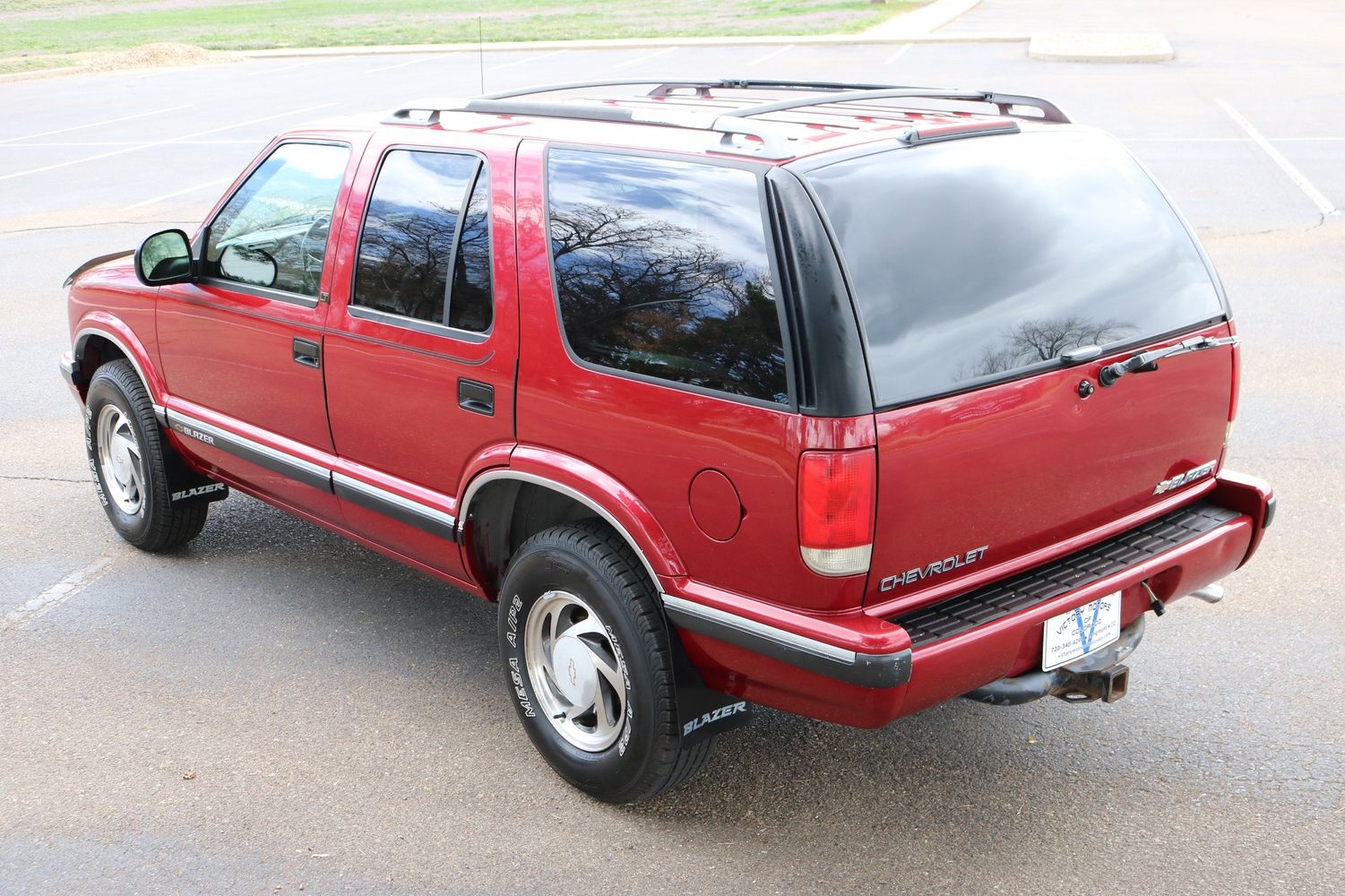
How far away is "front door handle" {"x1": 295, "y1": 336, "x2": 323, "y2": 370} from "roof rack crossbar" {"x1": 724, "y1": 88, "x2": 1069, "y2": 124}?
1.64m

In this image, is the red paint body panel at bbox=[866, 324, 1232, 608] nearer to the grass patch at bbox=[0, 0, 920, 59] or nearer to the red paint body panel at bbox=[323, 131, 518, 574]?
the red paint body panel at bbox=[323, 131, 518, 574]

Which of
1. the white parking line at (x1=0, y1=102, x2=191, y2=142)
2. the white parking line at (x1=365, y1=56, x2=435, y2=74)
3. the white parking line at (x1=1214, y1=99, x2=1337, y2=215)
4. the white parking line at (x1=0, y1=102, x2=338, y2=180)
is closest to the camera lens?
the white parking line at (x1=1214, y1=99, x2=1337, y2=215)

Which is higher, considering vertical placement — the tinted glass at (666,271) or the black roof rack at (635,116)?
the black roof rack at (635,116)

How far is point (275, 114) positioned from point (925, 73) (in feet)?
37.9

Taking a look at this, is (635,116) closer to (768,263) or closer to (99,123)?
(768,263)

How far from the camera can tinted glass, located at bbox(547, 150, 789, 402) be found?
313 centimetres

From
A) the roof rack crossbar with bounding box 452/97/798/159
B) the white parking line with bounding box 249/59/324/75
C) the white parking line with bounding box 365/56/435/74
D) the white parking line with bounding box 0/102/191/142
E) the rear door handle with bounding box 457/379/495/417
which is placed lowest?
the white parking line with bounding box 0/102/191/142

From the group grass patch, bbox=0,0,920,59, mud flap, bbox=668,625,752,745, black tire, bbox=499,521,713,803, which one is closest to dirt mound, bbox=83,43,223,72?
grass patch, bbox=0,0,920,59

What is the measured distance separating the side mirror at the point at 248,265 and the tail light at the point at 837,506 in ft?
7.95

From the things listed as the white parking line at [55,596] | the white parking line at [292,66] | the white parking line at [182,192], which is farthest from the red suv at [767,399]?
the white parking line at [292,66]

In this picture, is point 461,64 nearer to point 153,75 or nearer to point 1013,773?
point 153,75

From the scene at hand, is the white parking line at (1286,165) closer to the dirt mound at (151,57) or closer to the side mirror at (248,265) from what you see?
the side mirror at (248,265)

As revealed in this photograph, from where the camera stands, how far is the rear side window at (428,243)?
381 cm

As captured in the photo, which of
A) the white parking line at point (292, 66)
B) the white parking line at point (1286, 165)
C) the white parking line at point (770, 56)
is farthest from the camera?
the white parking line at point (292, 66)
